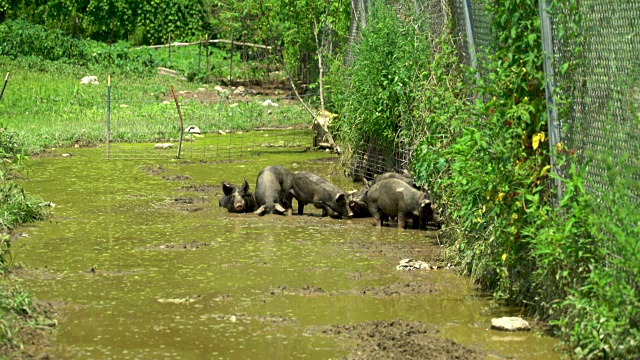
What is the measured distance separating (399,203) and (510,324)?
4.38 metres

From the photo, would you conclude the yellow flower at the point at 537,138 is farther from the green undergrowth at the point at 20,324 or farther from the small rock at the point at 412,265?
the green undergrowth at the point at 20,324

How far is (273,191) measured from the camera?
12836mm

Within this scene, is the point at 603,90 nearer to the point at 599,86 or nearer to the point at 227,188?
the point at 599,86

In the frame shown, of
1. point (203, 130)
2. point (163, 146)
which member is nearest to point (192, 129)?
point (203, 130)

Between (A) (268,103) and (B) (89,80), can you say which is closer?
(A) (268,103)

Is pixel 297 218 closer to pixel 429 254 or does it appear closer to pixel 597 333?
pixel 429 254

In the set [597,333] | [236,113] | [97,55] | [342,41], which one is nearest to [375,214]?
[597,333]

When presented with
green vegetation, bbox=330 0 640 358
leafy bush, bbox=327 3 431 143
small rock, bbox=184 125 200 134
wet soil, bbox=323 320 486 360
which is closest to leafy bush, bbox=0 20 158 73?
small rock, bbox=184 125 200 134

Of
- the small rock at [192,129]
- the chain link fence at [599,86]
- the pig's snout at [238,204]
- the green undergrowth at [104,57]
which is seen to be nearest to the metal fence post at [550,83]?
the chain link fence at [599,86]

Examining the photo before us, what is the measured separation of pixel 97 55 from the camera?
1275 inches

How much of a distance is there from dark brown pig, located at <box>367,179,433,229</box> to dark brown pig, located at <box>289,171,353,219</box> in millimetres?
512

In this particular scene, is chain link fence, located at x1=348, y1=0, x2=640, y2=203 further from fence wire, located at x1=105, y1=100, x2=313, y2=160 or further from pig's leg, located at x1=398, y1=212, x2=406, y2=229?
fence wire, located at x1=105, y1=100, x2=313, y2=160

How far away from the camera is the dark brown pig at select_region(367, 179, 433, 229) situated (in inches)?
444

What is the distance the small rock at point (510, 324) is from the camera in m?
7.09
